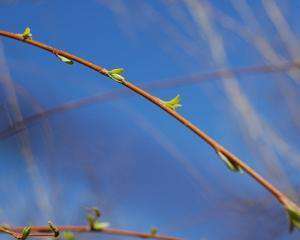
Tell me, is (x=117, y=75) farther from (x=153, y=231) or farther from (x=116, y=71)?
(x=153, y=231)

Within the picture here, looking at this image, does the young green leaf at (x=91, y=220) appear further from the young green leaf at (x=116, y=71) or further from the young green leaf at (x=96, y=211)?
the young green leaf at (x=116, y=71)

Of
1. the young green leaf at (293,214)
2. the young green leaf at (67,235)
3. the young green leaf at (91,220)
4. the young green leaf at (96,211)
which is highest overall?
the young green leaf at (96,211)

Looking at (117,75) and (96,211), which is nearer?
(117,75)

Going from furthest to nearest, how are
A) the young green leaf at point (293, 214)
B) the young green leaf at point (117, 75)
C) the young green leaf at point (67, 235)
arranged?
1. the young green leaf at point (67, 235)
2. the young green leaf at point (117, 75)
3. the young green leaf at point (293, 214)

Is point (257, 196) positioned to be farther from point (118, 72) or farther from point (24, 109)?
point (118, 72)

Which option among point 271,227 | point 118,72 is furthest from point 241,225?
point 118,72

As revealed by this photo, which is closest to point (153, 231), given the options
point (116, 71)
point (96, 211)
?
point (96, 211)

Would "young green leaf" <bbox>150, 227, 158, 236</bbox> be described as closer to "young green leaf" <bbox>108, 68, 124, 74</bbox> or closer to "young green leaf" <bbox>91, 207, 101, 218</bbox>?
"young green leaf" <bbox>91, 207, 101, 218</bbox>

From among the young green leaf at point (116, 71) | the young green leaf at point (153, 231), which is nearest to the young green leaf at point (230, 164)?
the young green leaf at point (116, 71)

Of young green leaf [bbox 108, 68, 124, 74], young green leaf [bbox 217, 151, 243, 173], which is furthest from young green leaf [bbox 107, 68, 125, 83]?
young green leaf [bbox 217, 151, 243, 173]
